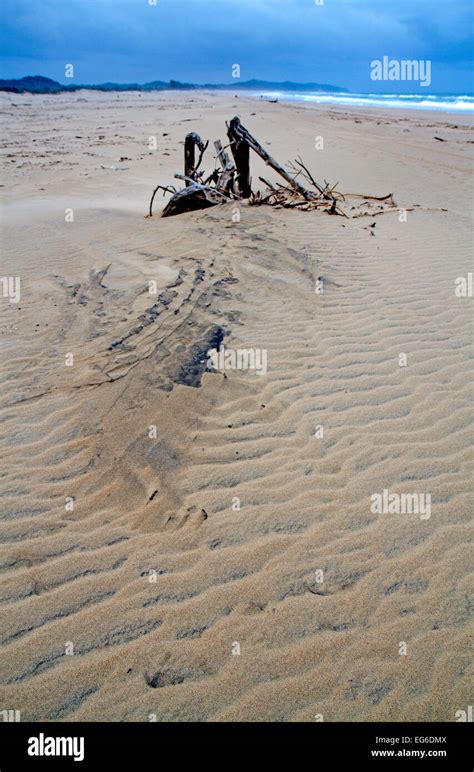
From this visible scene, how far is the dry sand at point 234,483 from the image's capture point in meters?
2.41

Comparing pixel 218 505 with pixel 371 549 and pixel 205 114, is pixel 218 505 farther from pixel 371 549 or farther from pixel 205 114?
pixel 205 114

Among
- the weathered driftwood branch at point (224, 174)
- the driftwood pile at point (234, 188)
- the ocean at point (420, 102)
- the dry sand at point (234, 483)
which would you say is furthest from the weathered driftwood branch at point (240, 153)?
the ocean at point (420, 102)

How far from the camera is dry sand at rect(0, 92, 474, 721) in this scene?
2.41 m

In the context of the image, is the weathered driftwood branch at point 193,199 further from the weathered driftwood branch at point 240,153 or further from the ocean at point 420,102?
the ocean at point 420,102

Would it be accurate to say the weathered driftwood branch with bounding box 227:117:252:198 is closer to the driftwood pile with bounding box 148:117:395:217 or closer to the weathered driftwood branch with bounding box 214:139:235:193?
the driftwood pile with bounding box 148:117:395:217

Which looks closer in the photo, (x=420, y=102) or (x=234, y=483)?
(x=234, y=483)

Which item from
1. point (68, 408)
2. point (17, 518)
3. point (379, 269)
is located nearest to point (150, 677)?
point (17, 518)

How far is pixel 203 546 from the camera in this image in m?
3.01

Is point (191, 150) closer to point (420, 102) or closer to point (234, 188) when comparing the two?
point (234, 188)

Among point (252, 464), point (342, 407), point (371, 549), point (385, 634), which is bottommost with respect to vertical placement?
point (385, 634)

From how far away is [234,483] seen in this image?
3.44m

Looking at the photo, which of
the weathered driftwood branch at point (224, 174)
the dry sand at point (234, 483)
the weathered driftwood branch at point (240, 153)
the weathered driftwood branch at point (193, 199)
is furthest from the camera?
the weathered driftwood branch at point (224, 174)

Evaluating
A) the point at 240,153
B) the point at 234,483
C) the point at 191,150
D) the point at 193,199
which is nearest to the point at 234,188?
the point at 240,153

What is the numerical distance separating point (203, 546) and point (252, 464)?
765 mm
